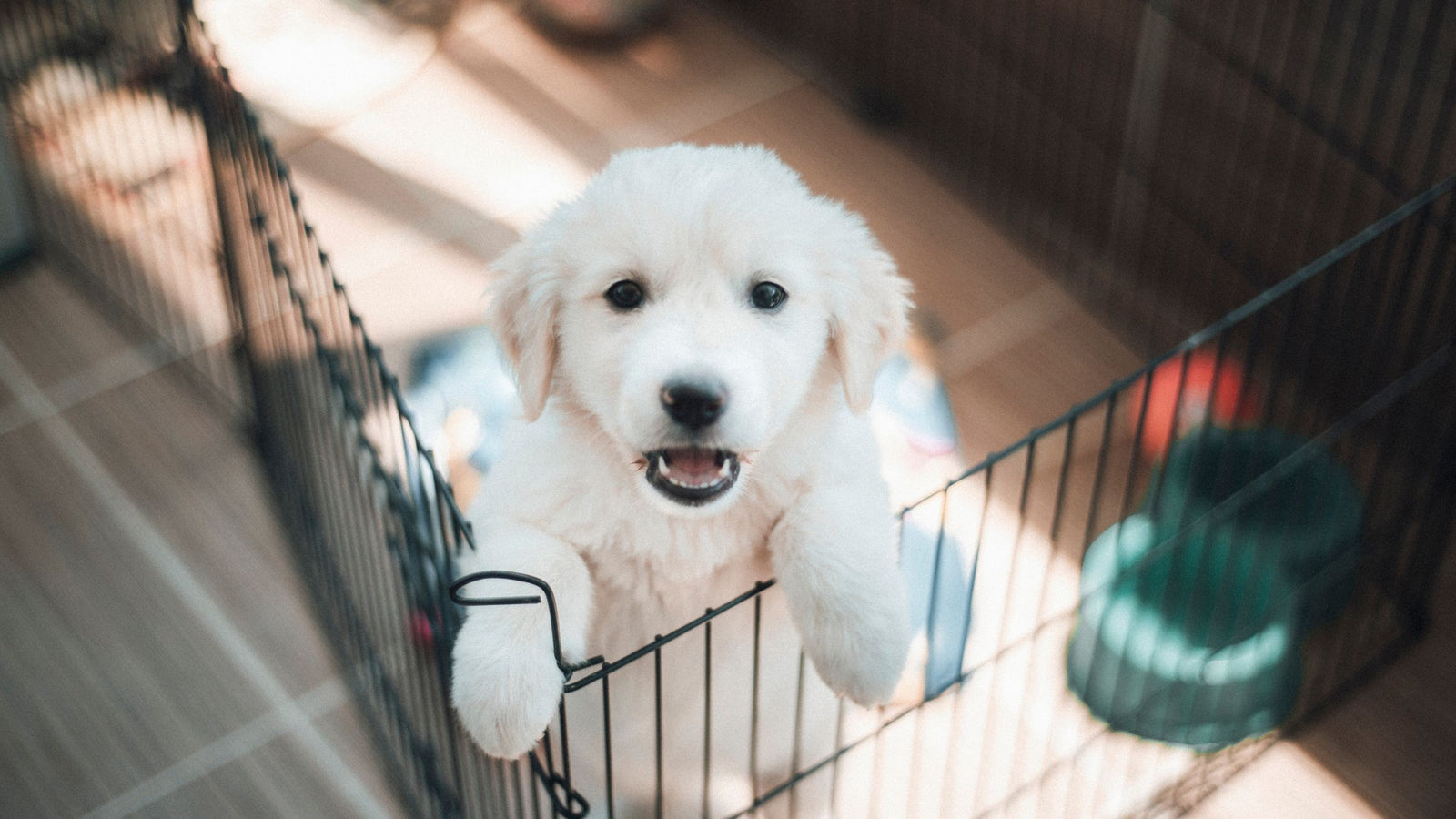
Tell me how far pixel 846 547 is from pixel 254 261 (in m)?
1.33

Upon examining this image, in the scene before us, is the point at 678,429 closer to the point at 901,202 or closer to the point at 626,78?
the point at 901,202

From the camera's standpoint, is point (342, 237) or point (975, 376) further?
point (342, 237)

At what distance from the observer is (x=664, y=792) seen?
191 cm

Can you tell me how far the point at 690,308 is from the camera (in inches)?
58.8

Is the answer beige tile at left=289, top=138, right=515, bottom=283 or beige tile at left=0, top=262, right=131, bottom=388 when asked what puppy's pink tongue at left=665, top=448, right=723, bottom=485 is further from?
beige tile at left=0, top=262, right=131, bottom=388

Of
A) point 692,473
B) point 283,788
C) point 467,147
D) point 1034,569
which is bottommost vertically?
point 283,788

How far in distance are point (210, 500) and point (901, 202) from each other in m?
1.53

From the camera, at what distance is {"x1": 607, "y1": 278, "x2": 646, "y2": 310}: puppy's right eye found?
1.52m

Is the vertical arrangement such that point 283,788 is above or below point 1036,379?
below

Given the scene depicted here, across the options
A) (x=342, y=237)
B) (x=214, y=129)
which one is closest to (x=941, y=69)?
(x=342, y=237)

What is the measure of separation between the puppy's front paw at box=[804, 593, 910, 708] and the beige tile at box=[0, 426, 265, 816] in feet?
4.19

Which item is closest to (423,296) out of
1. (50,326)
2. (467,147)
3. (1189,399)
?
(467,147)

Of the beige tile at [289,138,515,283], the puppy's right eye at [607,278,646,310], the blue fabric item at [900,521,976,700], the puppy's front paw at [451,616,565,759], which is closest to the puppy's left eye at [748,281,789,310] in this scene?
the puppy's right eye at [607,278,646,310]

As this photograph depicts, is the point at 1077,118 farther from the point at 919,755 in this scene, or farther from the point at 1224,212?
the point at 919,755
